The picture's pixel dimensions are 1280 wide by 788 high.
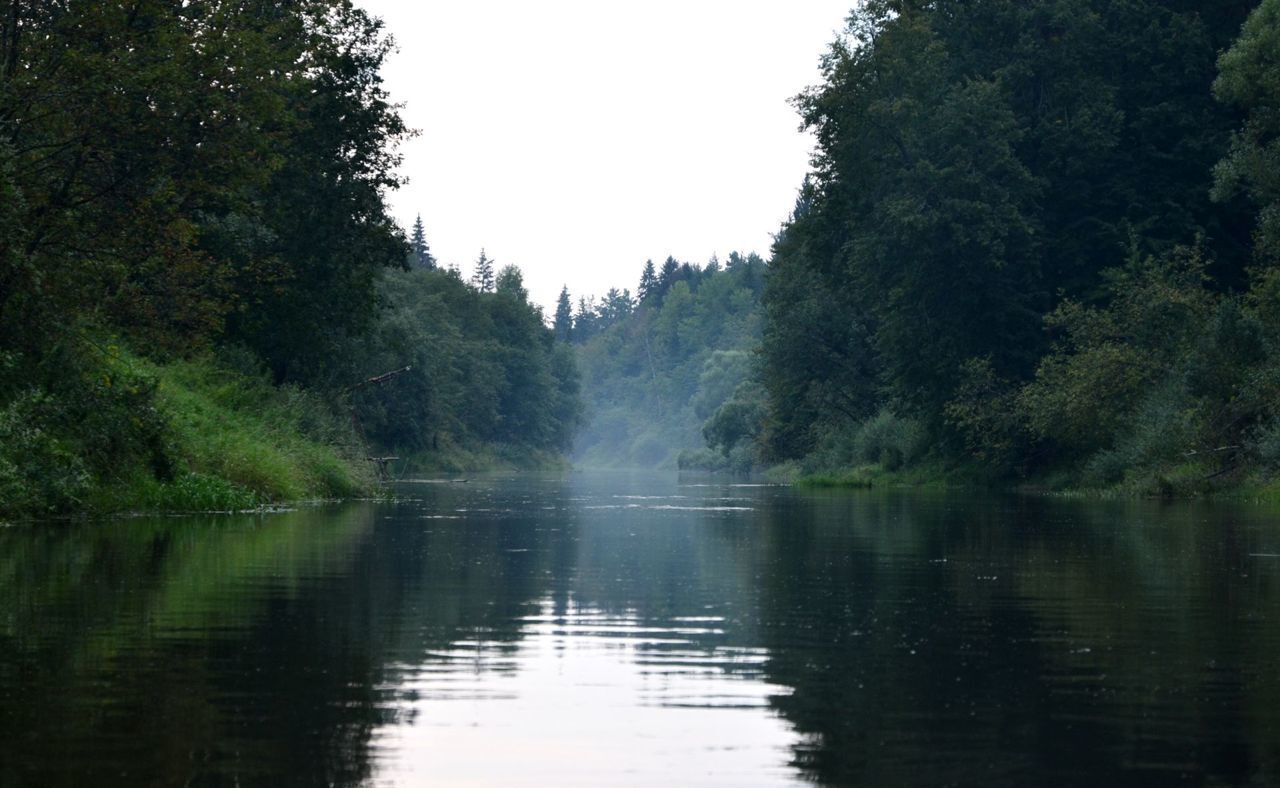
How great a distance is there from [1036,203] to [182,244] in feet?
122

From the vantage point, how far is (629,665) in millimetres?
11023

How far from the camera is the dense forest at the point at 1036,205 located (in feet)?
185

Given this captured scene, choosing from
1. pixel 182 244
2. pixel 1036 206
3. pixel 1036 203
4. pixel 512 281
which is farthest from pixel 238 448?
pixel 512 281

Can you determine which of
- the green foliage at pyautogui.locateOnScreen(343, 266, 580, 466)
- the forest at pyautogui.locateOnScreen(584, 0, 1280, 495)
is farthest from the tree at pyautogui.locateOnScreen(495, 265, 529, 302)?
the forest at pyautogui.locateOnScreen(584, 0, 1280, 495)

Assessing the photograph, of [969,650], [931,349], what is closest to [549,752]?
[969,650]

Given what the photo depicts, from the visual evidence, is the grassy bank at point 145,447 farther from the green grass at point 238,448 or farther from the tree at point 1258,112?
the tree at point 1258,112

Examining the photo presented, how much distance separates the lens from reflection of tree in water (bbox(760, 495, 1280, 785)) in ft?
25.6

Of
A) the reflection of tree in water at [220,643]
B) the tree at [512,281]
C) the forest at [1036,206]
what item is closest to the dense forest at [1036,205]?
the forest at [1036,206]

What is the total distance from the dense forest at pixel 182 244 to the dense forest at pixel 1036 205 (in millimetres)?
20980

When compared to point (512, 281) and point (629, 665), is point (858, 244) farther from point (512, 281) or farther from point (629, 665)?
point (512, 281)

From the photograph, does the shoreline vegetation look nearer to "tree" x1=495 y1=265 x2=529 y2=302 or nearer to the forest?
the forest

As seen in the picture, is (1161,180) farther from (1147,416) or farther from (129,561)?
(129,561)

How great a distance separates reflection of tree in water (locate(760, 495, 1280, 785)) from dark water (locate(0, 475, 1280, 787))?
0.10 ft

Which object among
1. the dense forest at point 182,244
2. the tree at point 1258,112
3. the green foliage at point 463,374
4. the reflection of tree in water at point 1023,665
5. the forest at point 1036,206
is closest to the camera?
the reflection of tree in water at point 1023,665
